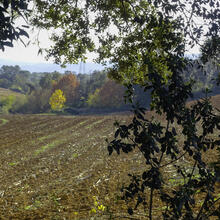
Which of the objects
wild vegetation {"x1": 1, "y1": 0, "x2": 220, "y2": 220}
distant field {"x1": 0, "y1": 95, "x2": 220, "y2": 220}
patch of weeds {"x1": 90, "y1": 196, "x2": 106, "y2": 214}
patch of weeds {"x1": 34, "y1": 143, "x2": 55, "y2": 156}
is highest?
wild vegetation {"x1": 1, "y1": 0, "x2": 220, "y2": 220}

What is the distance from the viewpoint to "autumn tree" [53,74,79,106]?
83312mm

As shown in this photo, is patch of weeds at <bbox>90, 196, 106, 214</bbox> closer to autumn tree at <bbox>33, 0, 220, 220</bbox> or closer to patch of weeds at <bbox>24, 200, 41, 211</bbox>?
autumn tree at <bbox>33, 0, 220, 220</bbox>

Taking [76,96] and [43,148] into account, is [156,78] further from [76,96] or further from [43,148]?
[76,96]

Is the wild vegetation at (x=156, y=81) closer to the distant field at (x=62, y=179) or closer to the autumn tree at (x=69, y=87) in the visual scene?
the distant field at (x=62, y=179)

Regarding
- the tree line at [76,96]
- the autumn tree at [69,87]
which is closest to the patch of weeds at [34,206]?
the tree line at [76,96]

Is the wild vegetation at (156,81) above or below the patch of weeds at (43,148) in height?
above

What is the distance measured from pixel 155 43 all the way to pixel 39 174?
9419 millimetres

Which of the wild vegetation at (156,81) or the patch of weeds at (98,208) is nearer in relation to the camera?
the wild vegetation at (156,81)

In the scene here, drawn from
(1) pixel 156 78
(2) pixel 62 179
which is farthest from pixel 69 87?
(1) pixel 156 78

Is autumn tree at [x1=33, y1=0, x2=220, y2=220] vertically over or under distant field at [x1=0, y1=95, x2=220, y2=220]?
over

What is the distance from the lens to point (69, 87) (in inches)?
3371

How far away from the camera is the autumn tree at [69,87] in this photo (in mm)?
83312

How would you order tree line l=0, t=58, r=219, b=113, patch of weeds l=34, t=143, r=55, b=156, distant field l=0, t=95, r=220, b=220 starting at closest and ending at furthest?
distant field l=0, t=95, r=220, b=220 < patch of weeds l=34, t=143, r=55, b=156 < tree line l=0, t=58, r=219, b=113

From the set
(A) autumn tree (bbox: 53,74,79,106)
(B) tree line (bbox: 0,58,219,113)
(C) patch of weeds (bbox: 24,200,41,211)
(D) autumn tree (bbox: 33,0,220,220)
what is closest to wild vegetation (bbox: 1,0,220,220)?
(D) autumn tree (bbox: 33,0,220,220)
